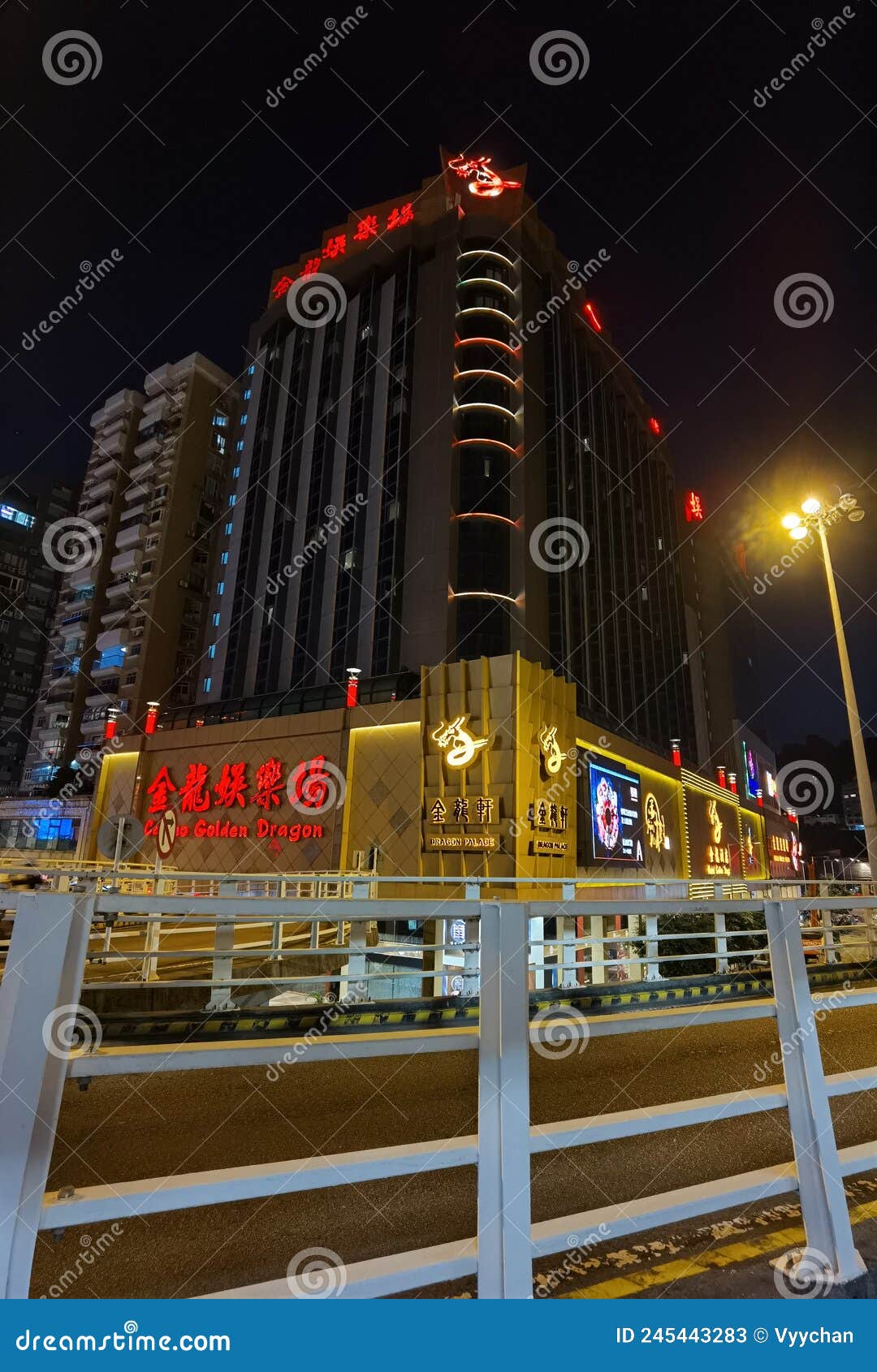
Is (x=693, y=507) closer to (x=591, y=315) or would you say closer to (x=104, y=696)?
(x=591, y=315)

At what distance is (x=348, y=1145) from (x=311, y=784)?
22.0 meters

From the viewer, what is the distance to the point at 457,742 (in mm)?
22516

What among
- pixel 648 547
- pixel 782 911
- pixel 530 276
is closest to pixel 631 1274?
pixel 782 911

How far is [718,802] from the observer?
154 feet

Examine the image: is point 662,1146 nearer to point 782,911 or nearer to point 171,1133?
point 782,911

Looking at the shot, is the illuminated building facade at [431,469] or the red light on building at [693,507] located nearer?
the illuminated building facade at [431,469]

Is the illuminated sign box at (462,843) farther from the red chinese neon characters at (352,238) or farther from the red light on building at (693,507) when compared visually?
the red light on building at (693,507)

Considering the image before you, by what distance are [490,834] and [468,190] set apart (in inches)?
1469

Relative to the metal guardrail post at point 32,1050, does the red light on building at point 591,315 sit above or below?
above

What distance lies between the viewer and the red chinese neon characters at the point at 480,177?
3797 centimetres

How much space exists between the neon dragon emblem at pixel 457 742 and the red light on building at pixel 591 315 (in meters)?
37.1

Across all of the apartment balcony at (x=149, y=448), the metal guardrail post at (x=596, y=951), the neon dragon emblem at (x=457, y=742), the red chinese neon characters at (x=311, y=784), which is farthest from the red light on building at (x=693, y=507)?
the metal guardrail post at (x=596, y=951)

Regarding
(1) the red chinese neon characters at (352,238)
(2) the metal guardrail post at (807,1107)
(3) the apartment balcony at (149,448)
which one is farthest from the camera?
(3) the apartment balcony at (149,448)
